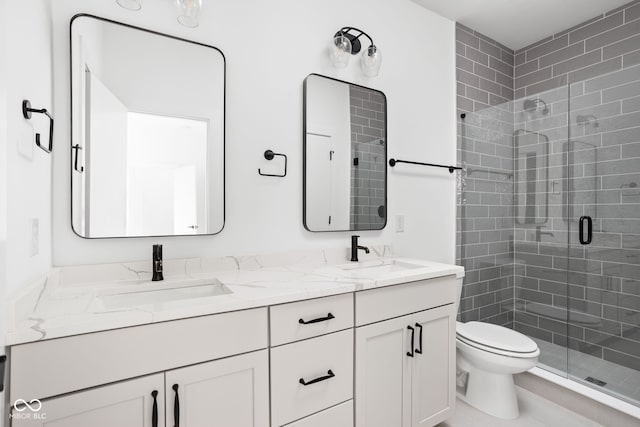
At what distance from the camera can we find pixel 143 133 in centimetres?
139

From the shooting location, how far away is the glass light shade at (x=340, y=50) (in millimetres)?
1797

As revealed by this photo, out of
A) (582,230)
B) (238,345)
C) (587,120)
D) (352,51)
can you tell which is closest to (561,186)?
(582,230)

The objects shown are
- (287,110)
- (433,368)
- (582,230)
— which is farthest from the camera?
(582,230)

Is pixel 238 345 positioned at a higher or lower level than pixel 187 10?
lower

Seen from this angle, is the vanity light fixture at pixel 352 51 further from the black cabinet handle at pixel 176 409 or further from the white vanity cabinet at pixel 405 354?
the black cabinet handle at pixel 176 409

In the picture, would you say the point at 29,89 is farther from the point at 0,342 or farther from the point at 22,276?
the point at 0,342

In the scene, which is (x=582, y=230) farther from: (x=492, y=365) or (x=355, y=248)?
(x=355, y=248)

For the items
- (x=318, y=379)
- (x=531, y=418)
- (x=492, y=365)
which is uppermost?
(x=318, y=379)

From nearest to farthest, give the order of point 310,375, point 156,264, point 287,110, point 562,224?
point 310,375, point 156,264, point 287,110, point 562,224

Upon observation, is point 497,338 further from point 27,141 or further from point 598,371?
point 27,141

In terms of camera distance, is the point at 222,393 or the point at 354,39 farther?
the point at 354,39

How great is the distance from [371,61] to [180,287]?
161 centimetres

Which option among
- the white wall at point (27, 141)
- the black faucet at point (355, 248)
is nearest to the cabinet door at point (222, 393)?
the white wall at point (27, 141)

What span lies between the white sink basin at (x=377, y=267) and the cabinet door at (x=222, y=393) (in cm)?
64
